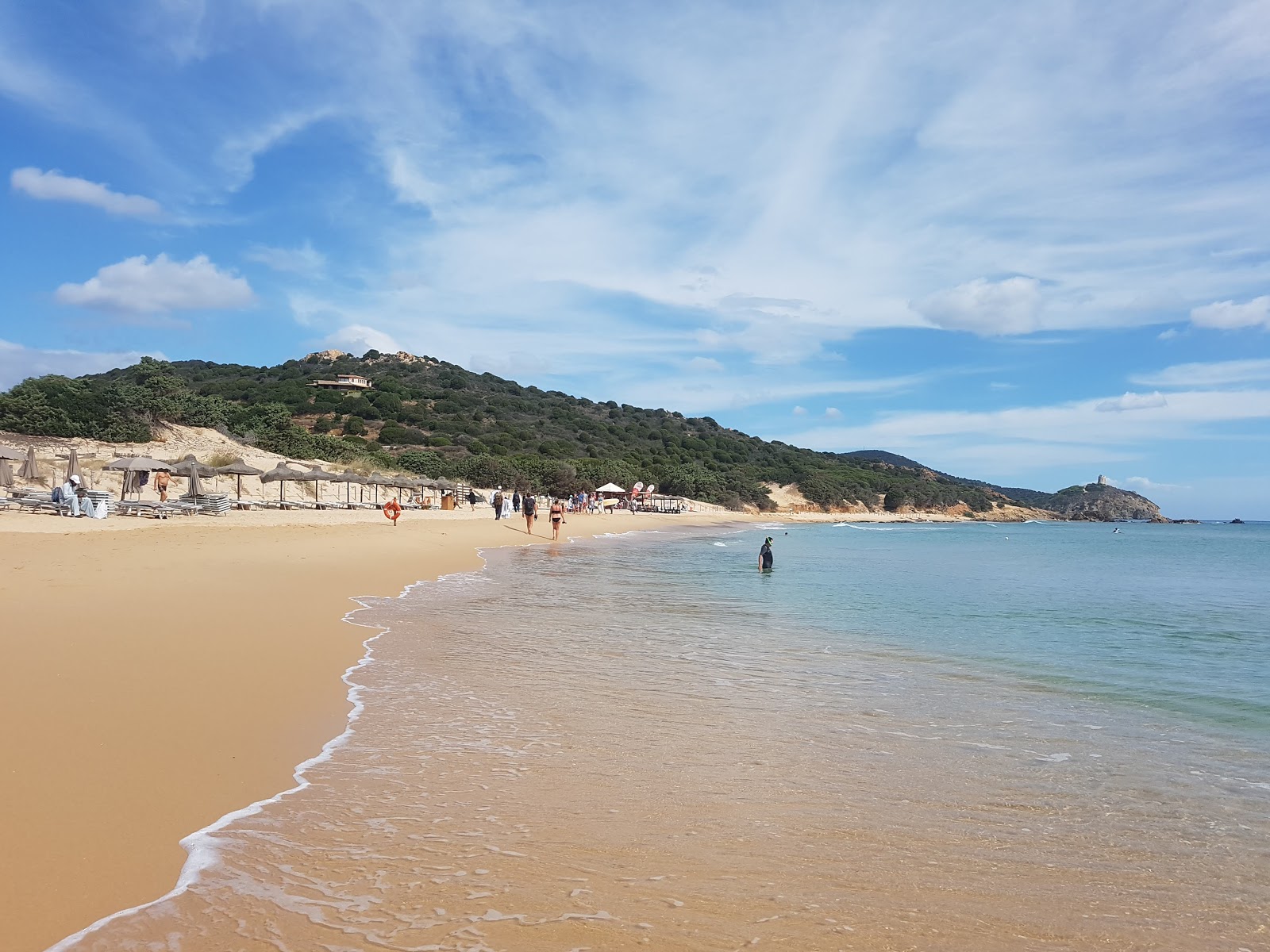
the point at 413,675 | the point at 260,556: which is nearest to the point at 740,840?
the point at 413,675

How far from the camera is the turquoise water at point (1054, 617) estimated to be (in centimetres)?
792

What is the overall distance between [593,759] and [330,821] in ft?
5.26

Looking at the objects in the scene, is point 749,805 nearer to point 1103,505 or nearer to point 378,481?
point 378,481

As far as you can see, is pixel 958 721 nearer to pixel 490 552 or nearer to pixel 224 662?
pixel 224 662

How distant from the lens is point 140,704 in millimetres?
5121

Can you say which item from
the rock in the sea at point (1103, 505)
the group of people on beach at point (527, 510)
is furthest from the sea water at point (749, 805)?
the rock in the sea at point (1103, 505)

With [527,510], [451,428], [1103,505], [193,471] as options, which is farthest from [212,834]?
[1103,505]

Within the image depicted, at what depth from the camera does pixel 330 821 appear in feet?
12.3

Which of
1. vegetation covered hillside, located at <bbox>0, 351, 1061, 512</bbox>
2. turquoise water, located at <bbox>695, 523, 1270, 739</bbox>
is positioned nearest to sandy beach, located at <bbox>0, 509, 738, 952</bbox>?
turquoise water, located at <bbox>695, 523, 1270, 739</bbox>

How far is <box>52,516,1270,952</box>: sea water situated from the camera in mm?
2939

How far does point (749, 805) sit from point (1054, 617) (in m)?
11.0

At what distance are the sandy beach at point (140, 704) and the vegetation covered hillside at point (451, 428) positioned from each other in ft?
89.1

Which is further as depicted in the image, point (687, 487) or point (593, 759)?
point (687, 487)

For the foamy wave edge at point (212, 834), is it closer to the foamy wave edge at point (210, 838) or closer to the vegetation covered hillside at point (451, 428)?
the foamy wave edge at point (210, 838)
